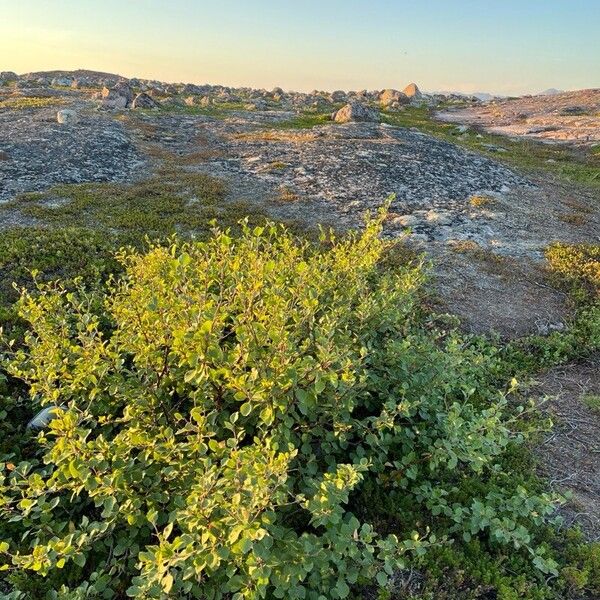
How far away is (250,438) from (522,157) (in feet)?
119

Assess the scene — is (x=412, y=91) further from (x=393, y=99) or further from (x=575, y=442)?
(x=575, y=442)

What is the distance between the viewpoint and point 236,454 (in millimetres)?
4023

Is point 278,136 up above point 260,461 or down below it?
above

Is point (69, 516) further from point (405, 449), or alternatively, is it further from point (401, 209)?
point (401, 209)

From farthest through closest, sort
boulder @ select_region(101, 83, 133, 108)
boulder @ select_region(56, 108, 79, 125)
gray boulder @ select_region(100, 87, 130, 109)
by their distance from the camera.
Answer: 1. boulder @ select_region(101, 83, 133, 108)
2. gray boulder @ select_region(100, 87, 130, 109)
3. boulder @ select_region(56, 108, 79, 125)

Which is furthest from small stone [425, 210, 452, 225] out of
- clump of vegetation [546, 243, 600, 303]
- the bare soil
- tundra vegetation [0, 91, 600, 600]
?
tundra vegetation [0, 91, 600, 600]

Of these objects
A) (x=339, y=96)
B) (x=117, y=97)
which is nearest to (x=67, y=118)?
(x=117, y=97)

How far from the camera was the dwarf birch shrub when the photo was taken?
411 cm

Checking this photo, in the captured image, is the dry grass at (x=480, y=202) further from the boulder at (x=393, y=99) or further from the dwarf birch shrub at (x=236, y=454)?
the boulder at (x=393, y=99)

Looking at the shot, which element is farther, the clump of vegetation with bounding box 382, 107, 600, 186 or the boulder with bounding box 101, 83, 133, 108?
the boulder with bounding box 101, 83, 133, 108

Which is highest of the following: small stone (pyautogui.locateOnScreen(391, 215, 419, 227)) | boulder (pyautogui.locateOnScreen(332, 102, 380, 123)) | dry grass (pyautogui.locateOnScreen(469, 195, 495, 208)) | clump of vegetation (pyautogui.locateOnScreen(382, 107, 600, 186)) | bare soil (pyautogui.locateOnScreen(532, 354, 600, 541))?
boulder (pyautogui.locateOnScreen(332, 102, 380, 123))

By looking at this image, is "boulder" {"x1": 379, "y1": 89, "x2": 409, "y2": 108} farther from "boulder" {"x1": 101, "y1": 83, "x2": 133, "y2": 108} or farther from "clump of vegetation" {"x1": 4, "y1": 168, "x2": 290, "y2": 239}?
"clump of vegetation" {"x1": 4, "y1": 168, "x2": 290, "y2": 239}

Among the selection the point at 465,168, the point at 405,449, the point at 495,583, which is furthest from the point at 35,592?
the point at 465,168

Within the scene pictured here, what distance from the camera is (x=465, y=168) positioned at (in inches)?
998
